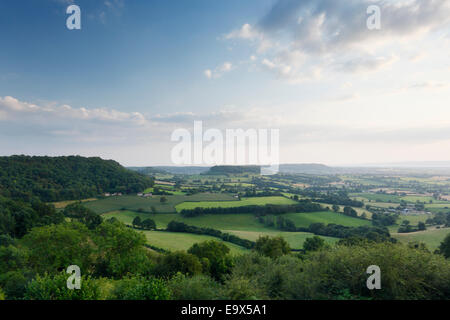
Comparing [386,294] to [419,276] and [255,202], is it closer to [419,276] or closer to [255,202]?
[419,276]

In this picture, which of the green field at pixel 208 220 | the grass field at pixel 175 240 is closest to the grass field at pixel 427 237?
the green field at pixel 208 220

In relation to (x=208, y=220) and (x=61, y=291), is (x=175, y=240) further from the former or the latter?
(x=61, y=291)

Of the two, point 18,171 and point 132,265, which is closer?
point 132,265

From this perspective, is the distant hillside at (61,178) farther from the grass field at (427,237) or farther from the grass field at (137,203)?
the grass field at (427,237)

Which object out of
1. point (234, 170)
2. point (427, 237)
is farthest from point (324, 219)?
point (234, 170)

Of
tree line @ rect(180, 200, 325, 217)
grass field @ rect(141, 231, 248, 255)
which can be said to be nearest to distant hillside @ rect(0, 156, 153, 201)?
tree line @ rect(180, 200, 325, 217)
